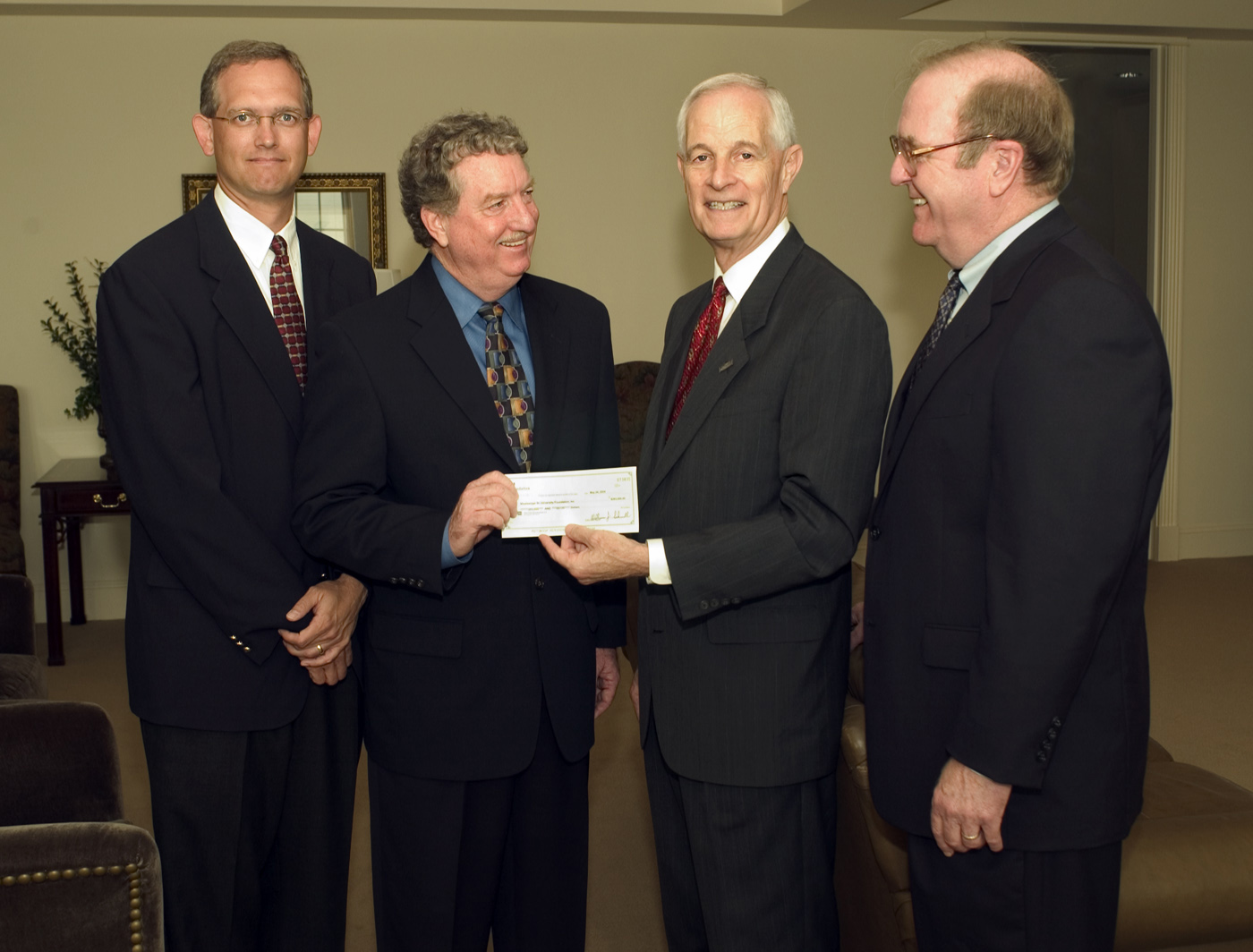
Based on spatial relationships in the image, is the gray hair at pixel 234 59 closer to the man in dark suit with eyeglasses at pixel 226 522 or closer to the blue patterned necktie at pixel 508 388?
the man in dark suit with eyeglasses at pixel 226 522

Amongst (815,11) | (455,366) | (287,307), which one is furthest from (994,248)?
(815,11)

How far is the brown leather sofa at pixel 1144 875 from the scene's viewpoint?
1.96m

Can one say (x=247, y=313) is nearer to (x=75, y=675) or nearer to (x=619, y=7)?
(x=75, y=675)

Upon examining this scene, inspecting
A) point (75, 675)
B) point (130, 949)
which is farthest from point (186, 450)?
point (75, 675)

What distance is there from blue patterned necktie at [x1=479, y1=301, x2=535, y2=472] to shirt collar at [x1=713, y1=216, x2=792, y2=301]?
17.4 inches

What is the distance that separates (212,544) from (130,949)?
2.22 feet

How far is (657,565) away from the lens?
1.88 meters

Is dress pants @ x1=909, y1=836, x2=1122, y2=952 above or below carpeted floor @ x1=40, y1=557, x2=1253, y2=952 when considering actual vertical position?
above

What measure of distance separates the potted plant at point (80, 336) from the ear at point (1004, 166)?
17.5ft

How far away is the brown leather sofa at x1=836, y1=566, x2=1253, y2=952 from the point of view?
1958mm

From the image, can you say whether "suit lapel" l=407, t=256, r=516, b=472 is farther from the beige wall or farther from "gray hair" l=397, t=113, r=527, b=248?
the beige wall

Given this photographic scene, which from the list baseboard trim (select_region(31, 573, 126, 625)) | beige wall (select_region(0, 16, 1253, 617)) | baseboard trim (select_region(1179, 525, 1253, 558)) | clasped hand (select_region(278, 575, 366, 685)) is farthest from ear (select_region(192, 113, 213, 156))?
baseboard trim (select_region(1179, 525, 1253, 558))

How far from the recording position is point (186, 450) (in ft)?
6.71

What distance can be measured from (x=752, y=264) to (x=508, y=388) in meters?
0.52
